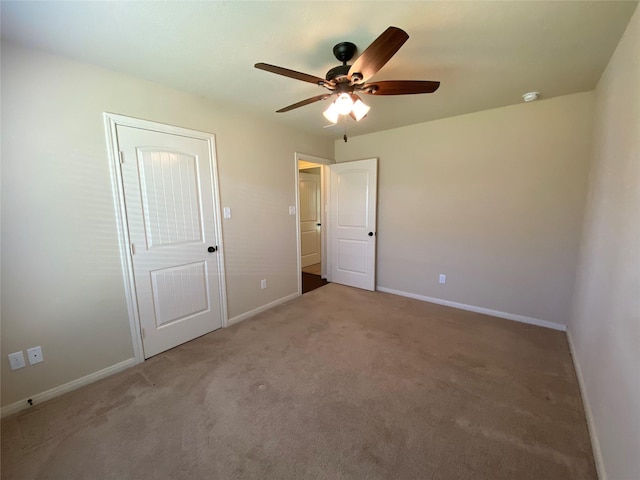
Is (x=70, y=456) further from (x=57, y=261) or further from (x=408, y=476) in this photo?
(x=408, y=476)

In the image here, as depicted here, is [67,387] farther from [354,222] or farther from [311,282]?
[354,222]

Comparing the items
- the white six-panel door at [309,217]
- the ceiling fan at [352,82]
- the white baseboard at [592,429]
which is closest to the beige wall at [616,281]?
the white baseboard at [592,429]

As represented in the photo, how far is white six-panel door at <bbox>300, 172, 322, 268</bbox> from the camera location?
5427 millimetres

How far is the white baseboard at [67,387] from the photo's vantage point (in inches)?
69.5

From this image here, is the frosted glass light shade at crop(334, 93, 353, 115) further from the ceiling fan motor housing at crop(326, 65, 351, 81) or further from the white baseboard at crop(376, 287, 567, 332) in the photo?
the white baseboard at crop(376, 287, 567, 332)

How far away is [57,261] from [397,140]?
3774mm

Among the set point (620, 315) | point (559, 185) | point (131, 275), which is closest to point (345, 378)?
point (620, 315)

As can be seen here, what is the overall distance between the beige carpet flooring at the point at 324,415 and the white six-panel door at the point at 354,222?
1559mm

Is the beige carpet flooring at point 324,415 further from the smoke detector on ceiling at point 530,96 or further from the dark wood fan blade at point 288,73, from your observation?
the smoke detector on ceiling at point 530,96

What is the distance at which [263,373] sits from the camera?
2.15 meters

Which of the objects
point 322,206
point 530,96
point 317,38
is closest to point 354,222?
point 322,206

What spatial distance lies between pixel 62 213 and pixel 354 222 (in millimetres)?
3270

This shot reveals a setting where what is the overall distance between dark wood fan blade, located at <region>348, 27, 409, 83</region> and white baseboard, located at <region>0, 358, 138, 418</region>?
2.86m

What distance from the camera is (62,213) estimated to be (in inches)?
73.0
